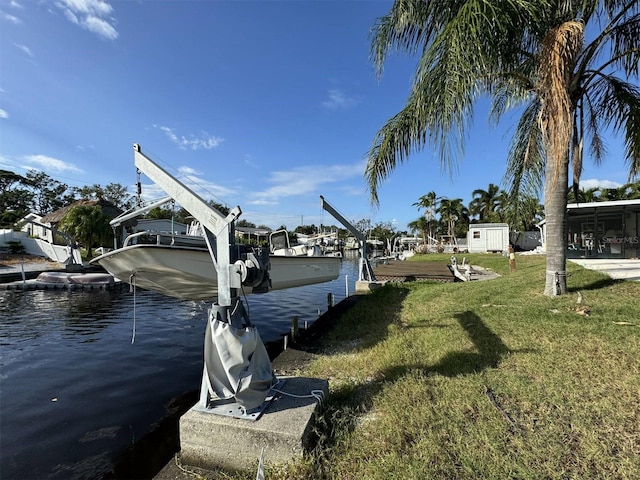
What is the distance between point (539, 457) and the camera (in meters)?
2.70

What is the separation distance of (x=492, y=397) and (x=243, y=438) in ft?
9.03

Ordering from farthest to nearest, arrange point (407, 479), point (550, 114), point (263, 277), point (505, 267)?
1. point (505, 267)
2. point (550, 114)
3. point (263, 277)
4. point (407, 479)

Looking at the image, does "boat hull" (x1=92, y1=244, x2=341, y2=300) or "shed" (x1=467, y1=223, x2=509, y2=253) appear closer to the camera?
"boat hull" (x1=92, y1=244, x2=341, y2=300)

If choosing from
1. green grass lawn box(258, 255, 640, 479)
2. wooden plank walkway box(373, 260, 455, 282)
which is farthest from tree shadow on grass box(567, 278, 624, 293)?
wooden plank walkway box(373, 260, 455, 282)

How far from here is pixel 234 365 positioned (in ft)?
10.5

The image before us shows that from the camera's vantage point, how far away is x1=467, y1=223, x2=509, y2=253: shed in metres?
30.8

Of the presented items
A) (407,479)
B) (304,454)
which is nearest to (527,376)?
(407,479)

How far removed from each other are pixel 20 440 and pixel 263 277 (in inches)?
181

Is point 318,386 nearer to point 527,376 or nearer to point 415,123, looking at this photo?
point 527,376

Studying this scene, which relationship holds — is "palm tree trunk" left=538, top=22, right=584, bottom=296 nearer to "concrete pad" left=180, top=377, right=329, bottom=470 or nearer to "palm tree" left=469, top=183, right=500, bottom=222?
"concrete pad" left=180, top=377, right=329, bottom=470

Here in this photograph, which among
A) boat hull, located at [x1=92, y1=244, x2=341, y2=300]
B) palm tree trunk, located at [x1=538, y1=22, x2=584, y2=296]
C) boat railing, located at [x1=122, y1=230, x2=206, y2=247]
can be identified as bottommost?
boat hull, located at [x1=92, y1=244, x2=341, y2=300]

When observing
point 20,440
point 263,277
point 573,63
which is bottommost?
point 20,440

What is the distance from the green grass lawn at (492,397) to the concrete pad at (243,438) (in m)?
A: 0.17

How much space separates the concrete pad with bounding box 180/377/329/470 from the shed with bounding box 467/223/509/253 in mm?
31926
